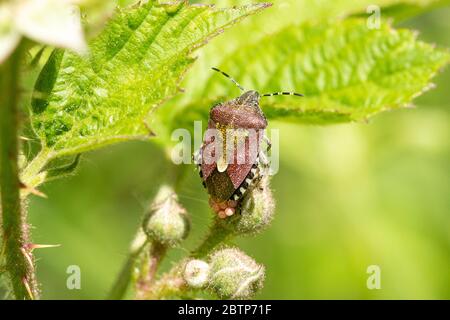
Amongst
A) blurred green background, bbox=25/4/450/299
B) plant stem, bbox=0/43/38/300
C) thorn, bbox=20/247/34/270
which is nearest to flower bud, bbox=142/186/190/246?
plant stem, bbox=0/43/38/300

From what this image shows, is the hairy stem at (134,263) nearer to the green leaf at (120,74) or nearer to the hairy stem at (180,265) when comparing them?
the hairy stem at (180,265)

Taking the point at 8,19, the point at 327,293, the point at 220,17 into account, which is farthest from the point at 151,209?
the point at 327,293

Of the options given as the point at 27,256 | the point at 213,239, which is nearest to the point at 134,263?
the point at 213,239

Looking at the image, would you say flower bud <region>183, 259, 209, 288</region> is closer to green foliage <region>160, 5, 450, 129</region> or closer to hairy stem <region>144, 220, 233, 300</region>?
hairy stem <region>144, 220, 233, 300</region>

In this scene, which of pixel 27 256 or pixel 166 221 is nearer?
pixel 27 256

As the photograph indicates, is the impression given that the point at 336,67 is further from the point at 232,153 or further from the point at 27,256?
the point at 27,256
